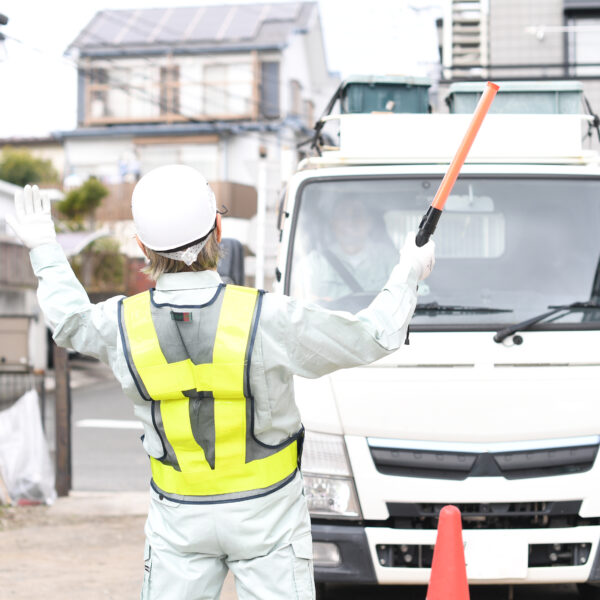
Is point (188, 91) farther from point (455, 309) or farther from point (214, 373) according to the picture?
point (214, 373)

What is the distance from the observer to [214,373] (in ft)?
8.06

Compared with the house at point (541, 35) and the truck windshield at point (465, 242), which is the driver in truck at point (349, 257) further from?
the house at point (541, 35)

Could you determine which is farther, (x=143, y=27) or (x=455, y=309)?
(x=143, y=27)

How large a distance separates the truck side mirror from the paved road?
1673 millimetres

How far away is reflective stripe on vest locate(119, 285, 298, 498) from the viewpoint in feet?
8.05

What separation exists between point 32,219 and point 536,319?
2.30 meters

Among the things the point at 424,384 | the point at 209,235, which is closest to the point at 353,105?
the point at 424,384

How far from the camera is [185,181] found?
254cm

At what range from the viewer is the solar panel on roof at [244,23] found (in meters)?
33.5

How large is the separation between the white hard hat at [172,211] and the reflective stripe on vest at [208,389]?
16 centimetres

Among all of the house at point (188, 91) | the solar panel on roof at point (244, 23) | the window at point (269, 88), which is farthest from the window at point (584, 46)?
the solar panel on roof at point (244, 23)

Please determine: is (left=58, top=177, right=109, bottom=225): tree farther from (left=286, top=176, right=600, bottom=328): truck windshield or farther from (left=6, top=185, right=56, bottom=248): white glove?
(left=6, top=185, right=56, bottom=248): white glove

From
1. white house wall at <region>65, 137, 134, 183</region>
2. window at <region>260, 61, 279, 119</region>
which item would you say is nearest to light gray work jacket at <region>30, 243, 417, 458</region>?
window at <region>260, 61, 279, 119</region>

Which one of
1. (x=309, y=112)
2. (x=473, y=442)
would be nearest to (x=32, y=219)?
(x=473, y=442)
